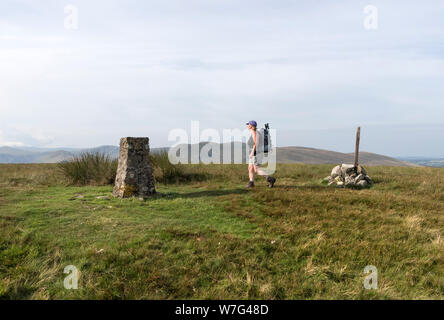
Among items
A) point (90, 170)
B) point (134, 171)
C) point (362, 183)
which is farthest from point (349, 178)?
point (90, 170)

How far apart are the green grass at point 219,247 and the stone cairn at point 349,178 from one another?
419 centimetres

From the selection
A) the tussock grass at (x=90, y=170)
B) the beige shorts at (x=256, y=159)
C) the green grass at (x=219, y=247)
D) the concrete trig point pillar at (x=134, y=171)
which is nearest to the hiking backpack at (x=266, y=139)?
the beige shorts at (x=256, y=159)

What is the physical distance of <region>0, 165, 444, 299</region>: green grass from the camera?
5.20 metres

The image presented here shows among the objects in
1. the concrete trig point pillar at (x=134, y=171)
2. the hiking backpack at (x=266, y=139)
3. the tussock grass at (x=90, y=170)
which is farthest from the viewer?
the tussock grass at (x=90, y=170)

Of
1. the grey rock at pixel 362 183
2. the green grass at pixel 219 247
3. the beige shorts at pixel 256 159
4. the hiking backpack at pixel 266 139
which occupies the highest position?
the hiking backpack at pixel 266 139

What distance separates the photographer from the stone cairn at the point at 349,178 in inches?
589

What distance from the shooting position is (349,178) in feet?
50.5

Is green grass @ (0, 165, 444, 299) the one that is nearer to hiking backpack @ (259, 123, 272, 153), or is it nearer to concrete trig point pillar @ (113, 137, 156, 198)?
concrete trig point pillar @ (113, 137, 156, 198)

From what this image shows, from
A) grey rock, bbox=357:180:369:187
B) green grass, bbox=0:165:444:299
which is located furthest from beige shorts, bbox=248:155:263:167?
grey rock, bbox=357:180:369:187

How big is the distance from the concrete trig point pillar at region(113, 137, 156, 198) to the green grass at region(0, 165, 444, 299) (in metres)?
0.62

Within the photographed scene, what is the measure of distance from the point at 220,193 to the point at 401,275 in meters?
7.22

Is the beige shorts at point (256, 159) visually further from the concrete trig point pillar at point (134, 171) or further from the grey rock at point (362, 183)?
the grey rock at point (362, 183)

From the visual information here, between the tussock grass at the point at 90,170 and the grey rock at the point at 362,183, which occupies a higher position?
the tussock grass at the point at 90,170
